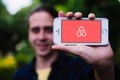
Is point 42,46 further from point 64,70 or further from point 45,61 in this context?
point 64,70

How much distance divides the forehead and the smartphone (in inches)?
44.8

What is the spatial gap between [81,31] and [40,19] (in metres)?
1.24

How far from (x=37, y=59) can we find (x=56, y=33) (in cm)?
123

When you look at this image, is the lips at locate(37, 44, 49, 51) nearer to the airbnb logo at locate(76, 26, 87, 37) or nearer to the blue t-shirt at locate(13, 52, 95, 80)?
the blue t-shirt at locate(13, 52, 95, 80)

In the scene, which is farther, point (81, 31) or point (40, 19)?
point (40, 19)

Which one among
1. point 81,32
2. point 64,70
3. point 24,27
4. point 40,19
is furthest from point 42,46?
point 24,27

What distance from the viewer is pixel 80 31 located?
2.78 meters

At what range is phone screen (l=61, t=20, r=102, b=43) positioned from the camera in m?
2.78

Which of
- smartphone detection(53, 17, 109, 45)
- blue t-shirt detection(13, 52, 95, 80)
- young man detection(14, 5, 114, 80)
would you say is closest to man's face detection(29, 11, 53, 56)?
young man detection(14, 5, 114, 80)

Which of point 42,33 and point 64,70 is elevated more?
point 42,33

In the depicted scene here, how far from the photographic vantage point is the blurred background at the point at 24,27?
7469mm

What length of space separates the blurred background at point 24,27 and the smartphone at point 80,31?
391cm

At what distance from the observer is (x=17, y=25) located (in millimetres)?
19703

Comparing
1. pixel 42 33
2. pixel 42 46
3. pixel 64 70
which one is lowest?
pixel 64 70
